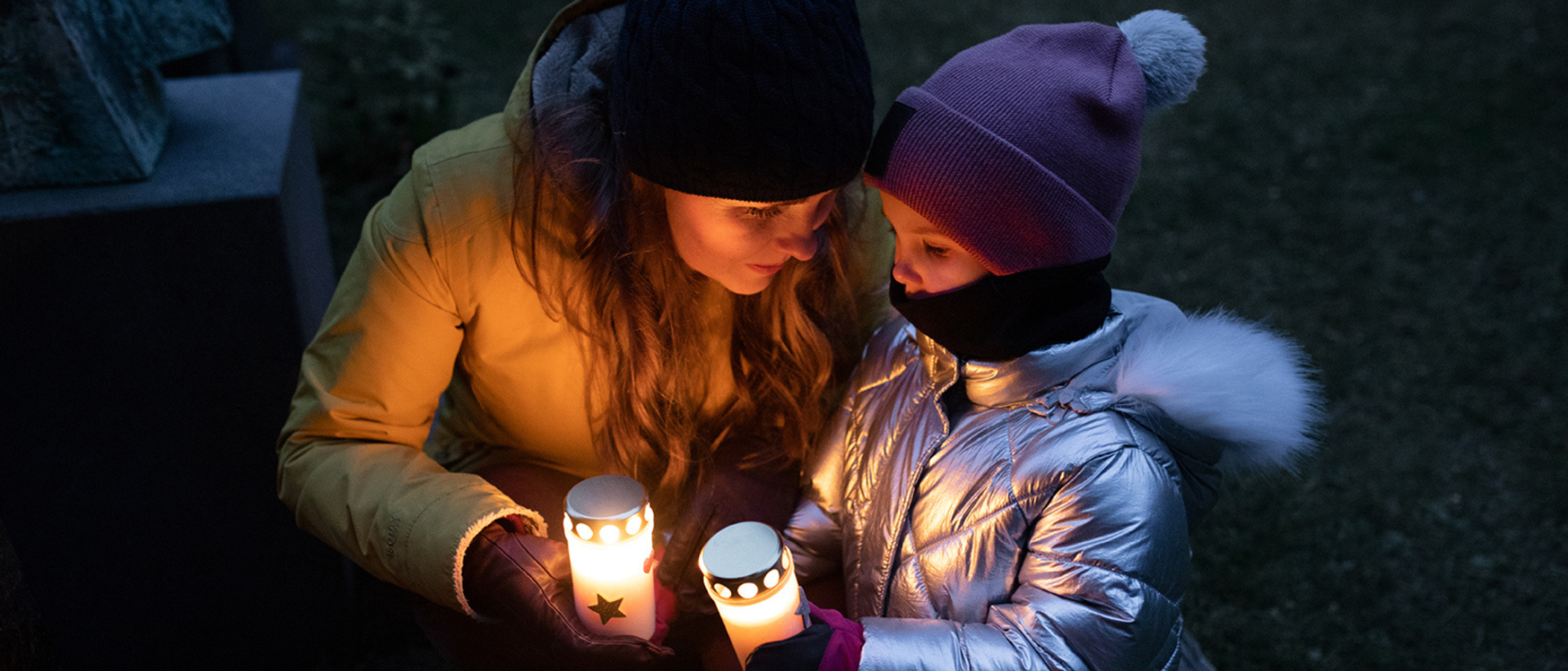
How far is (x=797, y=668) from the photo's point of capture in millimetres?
1483

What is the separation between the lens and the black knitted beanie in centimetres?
146

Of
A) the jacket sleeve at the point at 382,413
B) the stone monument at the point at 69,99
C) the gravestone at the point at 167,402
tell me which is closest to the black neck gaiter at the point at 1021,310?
the jacket sleeve at the point at 382,413

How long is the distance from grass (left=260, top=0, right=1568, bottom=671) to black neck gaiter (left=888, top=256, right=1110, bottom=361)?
4.60ft

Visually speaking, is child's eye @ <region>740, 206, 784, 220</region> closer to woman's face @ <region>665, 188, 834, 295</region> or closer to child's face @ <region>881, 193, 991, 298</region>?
woman's face @ <region>665, 188, 834, 295</region>

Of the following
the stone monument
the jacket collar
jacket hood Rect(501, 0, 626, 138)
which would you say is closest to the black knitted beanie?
jacket hood Rect(501, 0, 626, 138)

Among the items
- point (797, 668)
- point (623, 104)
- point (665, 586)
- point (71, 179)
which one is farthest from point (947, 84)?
point (71, 179)

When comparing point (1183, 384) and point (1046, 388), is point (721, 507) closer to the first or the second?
point (1046, 388)

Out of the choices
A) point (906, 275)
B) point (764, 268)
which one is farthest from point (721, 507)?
point (906, 275)

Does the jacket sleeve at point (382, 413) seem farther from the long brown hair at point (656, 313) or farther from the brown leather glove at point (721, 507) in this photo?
the brown leather glove at point (721, 507)

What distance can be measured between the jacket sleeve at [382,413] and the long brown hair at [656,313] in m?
0.19

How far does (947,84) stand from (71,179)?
1.76 meters

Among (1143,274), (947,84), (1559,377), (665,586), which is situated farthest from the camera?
(1143,274)

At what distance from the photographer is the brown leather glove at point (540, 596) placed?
1.65 metres

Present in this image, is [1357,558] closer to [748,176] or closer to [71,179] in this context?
[748,176]
